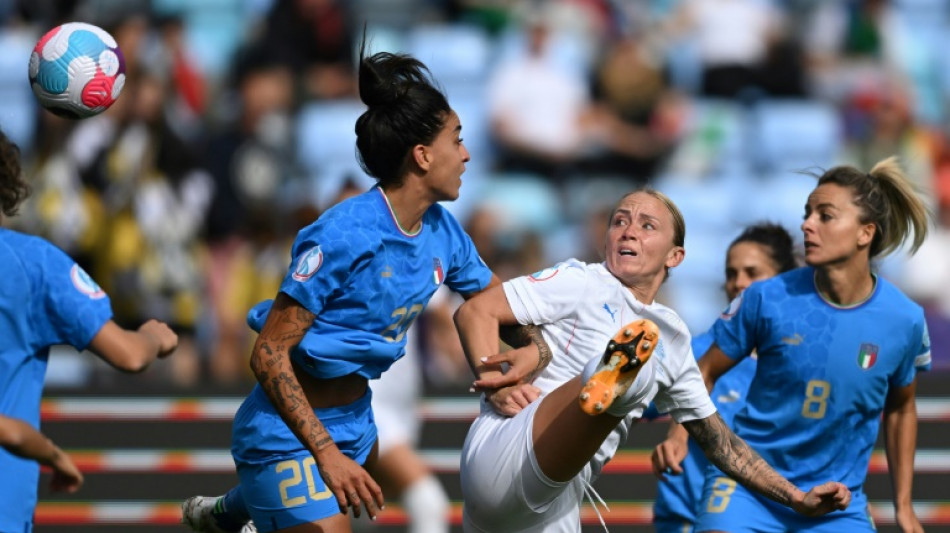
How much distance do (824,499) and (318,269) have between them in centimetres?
181

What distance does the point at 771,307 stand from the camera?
5.34 metres

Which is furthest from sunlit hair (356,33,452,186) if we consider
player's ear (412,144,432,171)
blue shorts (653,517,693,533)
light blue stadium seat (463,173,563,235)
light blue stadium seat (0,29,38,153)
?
light blue stadium seat (0,29,38,153)

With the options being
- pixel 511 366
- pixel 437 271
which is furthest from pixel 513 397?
pixel 437 271

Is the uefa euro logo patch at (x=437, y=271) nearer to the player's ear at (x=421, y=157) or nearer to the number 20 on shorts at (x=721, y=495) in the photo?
the player's ear at (x=421, y=157)

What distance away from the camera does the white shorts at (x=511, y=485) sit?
4.38 metres

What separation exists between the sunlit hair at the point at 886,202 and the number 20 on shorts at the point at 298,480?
2.28 m

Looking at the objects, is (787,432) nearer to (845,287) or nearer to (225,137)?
(845,287)

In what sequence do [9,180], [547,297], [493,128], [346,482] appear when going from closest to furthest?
[346,482] < [9,180] < [547,297] < [493,128]

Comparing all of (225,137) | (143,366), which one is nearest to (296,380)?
(143,366)

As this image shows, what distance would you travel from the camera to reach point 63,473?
412cm

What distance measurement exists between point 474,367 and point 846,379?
1.52 m

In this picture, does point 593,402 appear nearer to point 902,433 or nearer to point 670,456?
point 670,456

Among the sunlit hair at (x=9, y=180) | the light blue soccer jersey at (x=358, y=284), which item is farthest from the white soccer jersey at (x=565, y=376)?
the sunlit hair at (x=9, y=180)

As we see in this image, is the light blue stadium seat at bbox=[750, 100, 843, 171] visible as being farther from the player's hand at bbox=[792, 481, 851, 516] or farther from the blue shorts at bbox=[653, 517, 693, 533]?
the player's hand at bbox=[792, 481, 851, 516]
